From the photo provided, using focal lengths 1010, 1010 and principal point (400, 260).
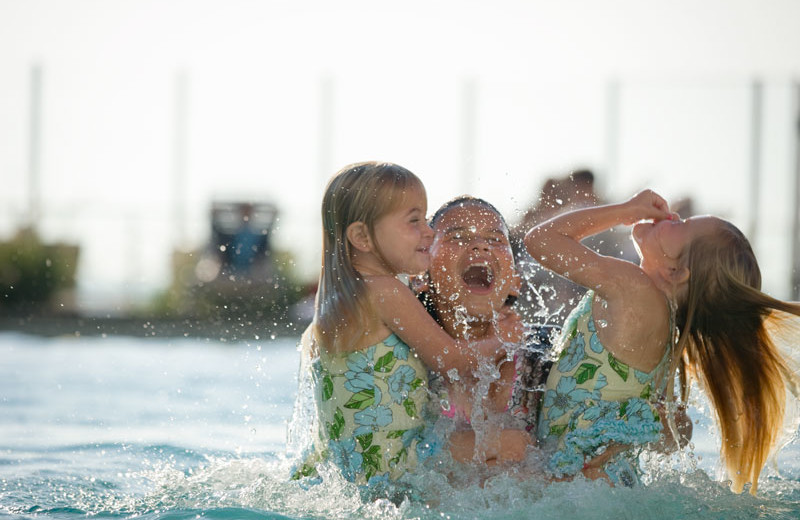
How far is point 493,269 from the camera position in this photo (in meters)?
3.84

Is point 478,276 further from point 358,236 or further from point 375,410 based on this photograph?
point 375,410

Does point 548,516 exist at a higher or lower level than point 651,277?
lower

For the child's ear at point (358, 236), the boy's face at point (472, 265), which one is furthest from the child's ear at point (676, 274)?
the child's ear at point (358, 236)

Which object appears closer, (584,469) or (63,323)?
(584,469)

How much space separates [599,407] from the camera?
3.56 meters

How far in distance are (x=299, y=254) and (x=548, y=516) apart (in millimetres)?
A: 8996

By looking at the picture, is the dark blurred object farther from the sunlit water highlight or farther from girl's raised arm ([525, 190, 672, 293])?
girl's raised arm ([525, 190, 672, 293])

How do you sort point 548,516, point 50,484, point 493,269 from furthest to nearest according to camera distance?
point 50,484 < point 493,269 < point 548,516

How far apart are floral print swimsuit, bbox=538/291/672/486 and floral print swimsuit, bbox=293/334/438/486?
0.49 meters

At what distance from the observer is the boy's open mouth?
12.6 ft

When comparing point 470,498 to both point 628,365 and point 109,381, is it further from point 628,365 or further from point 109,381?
point 109,381

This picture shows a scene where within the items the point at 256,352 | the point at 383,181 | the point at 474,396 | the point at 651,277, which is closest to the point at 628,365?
the point at 651,277

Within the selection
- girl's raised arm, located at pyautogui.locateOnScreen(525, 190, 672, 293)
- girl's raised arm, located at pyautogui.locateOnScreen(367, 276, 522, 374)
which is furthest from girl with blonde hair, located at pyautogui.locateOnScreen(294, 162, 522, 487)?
girl's raised arm, located at pyautogui.locateOnScreen(525, 190, 672, 293)

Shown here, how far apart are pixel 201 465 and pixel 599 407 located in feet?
6.79
